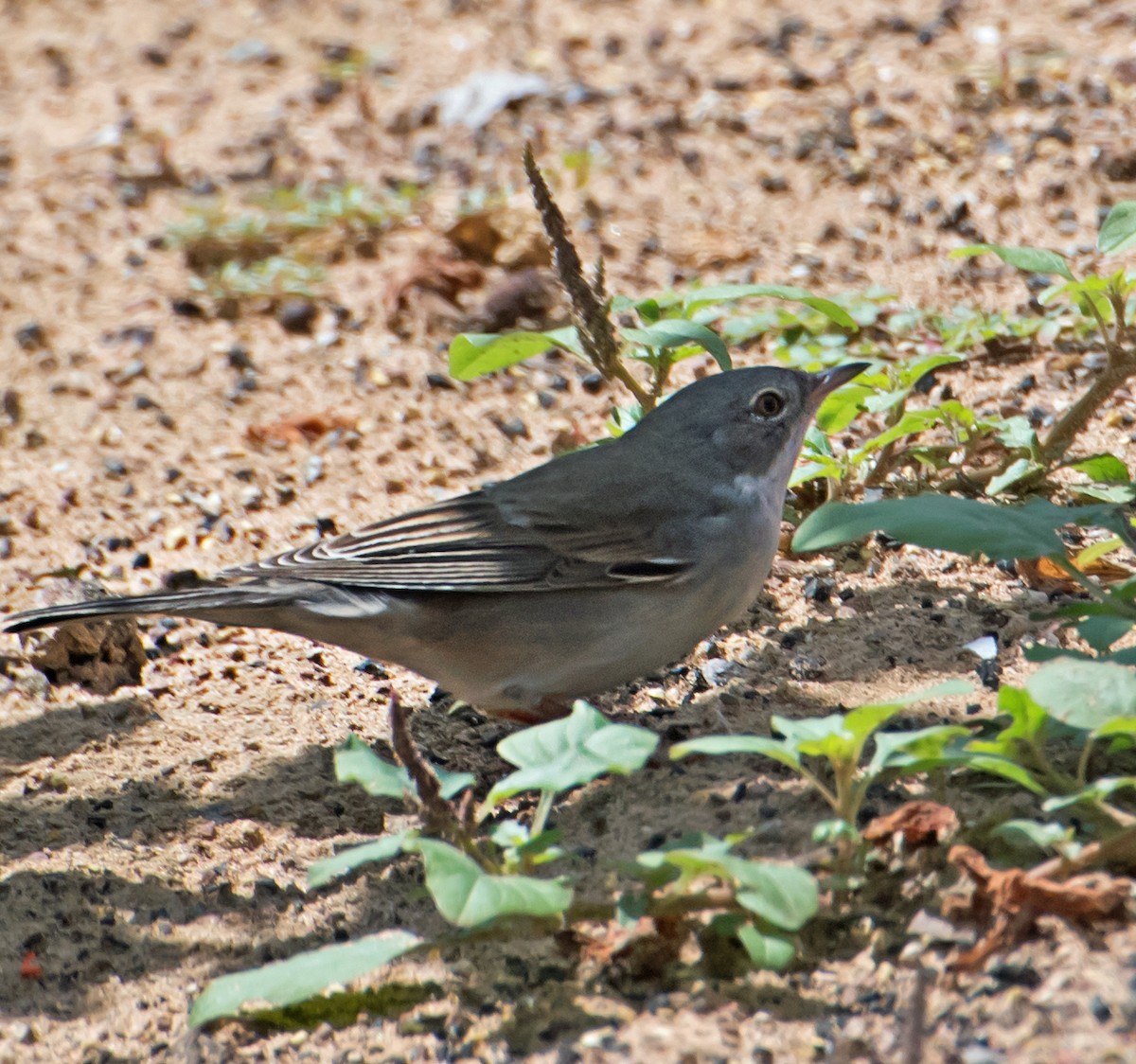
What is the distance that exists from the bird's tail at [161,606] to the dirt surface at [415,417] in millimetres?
563

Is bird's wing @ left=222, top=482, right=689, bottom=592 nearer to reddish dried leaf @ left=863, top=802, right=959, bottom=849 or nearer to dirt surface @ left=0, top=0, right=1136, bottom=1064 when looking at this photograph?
dirt surface @ left=0, top=0, right=1136, bottom=1064

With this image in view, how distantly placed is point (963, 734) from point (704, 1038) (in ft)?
2.89

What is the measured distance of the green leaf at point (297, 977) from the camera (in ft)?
9.97

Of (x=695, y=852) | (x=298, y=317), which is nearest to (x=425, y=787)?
(x=695, y=852)

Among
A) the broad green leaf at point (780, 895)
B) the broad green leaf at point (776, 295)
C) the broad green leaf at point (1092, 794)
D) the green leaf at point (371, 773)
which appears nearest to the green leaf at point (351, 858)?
the green leaf at point (371, 773)

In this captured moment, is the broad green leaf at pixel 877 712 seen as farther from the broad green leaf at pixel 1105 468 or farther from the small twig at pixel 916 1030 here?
the broad green leaf at pixel 1105 468

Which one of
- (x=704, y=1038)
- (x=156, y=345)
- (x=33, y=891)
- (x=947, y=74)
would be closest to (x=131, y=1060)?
(x=33, y=891)

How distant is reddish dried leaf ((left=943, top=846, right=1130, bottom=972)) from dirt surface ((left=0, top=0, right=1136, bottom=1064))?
5 cm

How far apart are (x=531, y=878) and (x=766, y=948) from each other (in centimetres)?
52

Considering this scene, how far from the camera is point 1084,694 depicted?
10.1 feet

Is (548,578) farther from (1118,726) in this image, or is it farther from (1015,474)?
(1118,726)

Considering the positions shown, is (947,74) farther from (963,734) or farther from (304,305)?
(963,734)

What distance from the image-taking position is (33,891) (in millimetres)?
4211

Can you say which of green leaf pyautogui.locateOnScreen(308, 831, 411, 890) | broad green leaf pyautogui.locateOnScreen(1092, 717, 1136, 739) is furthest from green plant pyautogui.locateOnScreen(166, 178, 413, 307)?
broad green leaf pyautogui.locateOnScreen(1092, 717, 1136, 739)
